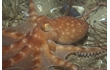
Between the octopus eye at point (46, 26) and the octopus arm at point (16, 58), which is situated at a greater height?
the octopus eye at point (46, 26)

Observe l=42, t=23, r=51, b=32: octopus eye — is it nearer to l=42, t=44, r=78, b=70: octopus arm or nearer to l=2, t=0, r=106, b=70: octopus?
l=2, t=0, r=106, b=70: octopus

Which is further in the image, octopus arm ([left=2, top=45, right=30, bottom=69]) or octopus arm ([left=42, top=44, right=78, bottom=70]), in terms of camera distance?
octopus arm ([left=42, top=44, right=78, bottom=70])

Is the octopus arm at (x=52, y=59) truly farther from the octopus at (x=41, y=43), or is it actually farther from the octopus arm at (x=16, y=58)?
the octopus arm at (x=16, y=58)

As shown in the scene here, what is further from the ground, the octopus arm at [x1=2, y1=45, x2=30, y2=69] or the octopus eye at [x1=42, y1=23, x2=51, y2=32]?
the octopus eye at [x1=42, y1=23, x2=51, y2=32]

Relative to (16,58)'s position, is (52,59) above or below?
below

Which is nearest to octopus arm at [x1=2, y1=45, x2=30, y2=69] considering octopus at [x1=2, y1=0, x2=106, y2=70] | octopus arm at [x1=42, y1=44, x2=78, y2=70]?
octopus at [x1=2, y1=0, x2=106, y2=70]

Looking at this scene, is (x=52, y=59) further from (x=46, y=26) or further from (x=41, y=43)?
(x=46, y=26)

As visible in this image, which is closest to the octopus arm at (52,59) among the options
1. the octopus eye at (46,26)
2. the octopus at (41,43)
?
the octopus at (41,43)

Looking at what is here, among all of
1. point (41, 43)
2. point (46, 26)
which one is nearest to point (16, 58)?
point (41, 43)
